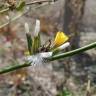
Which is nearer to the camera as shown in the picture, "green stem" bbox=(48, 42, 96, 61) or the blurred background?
"green stem" bbox=(48, 42, 96, 61)

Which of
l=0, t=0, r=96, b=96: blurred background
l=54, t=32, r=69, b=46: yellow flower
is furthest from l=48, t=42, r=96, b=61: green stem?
l=0, t=0, r=96, b=96: blurred background

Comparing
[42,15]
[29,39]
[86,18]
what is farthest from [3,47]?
[29,39]

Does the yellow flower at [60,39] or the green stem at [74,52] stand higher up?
the green stem at [74,52]

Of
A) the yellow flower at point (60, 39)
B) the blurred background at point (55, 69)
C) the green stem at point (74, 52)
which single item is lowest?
the blurred background at point (55, 69)

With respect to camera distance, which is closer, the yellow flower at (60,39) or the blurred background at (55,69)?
the yellow flower at (60,39)

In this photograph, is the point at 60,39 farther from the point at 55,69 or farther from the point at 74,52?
the point at 55,69

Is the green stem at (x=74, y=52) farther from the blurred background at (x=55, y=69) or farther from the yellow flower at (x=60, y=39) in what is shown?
the blurred background at (x=55, y=69)

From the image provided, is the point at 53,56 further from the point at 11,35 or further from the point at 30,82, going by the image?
the point at 11,35

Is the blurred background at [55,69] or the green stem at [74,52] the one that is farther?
the blurred background at [55,69]

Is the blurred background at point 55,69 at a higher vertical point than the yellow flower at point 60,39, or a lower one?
lower

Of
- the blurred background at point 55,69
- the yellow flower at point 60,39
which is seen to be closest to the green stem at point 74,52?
the yellow flower at point 60,39

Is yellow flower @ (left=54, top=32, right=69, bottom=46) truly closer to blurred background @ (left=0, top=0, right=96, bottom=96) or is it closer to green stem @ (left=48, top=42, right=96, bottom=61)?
green stem @ (left=48, top=42, right=96, bottom=61)
